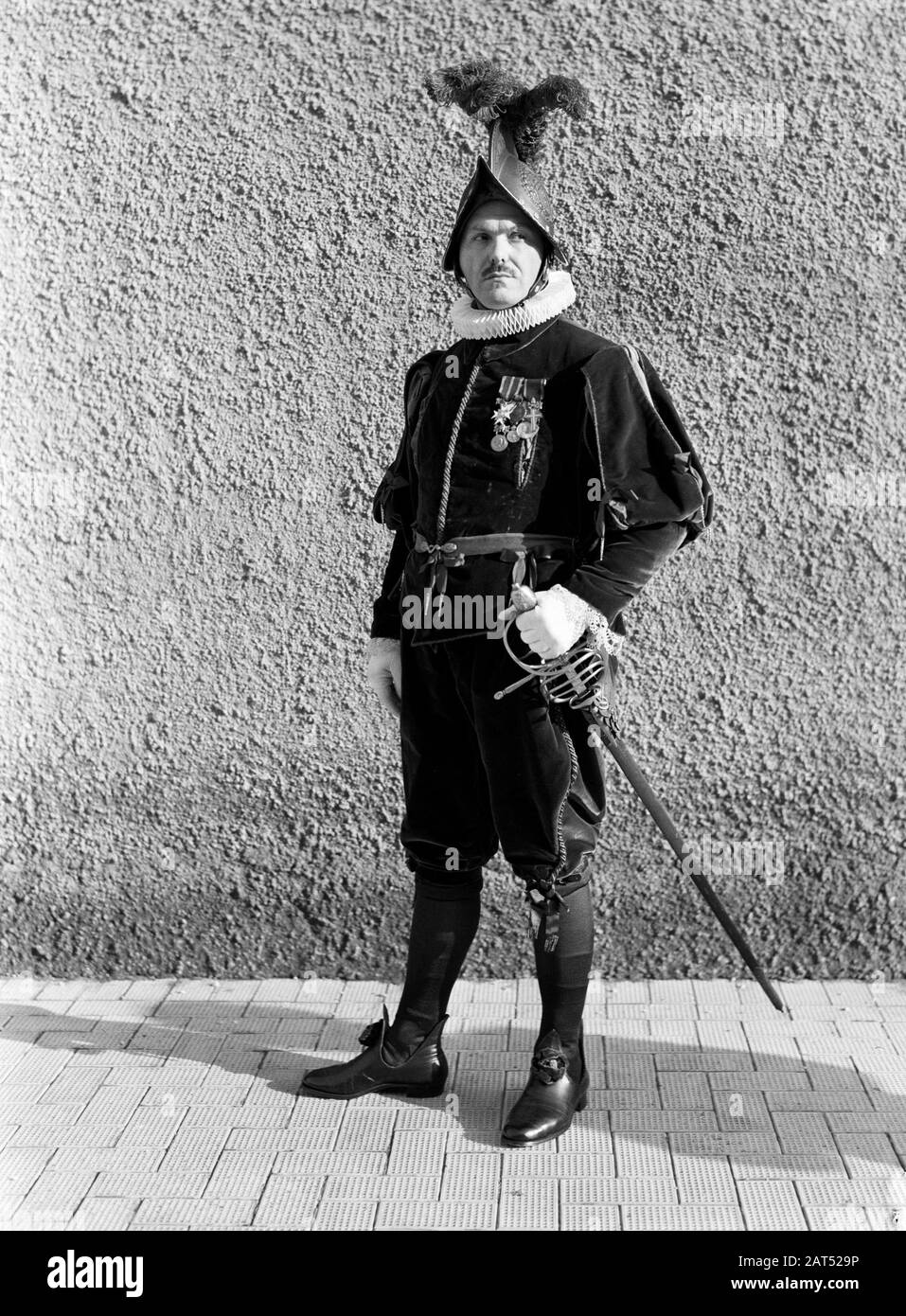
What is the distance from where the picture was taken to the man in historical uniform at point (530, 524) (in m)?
2.83

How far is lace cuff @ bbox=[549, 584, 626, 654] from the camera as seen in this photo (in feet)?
9.13

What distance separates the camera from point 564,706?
293 cm

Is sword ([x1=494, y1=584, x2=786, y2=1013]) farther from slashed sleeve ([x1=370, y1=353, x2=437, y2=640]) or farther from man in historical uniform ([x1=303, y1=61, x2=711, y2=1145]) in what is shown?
slashed sleeve ([x1=370, y1=353, x2=437, y2=640])

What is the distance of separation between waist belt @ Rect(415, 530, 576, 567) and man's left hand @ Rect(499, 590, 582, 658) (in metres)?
0.15

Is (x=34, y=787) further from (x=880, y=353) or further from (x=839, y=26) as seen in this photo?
(x=839, y=26)

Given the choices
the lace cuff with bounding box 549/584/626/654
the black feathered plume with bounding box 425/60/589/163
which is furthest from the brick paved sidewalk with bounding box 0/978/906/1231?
the black feathered plume with bounding box 425/60/589/163

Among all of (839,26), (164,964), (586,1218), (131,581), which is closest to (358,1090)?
(586,1218)

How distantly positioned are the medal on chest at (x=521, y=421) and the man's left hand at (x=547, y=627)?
287mm

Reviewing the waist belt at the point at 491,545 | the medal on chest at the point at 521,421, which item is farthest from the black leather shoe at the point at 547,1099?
the medal on chest at the point at 521,421

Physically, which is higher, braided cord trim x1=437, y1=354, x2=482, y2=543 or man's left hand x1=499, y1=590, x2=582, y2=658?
braided cord trim x1=437, y1=354, x2=482, y2=543

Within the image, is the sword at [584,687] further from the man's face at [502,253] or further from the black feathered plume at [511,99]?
the black feathered plume at [511,99]

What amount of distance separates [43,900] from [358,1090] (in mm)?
1258

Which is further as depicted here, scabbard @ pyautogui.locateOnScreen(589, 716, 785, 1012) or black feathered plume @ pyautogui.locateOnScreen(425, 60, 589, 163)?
scabbard @ pyautogui.locateOnScreen(589, 716, 785, 1012)

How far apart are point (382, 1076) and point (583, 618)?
1207 millimetres
